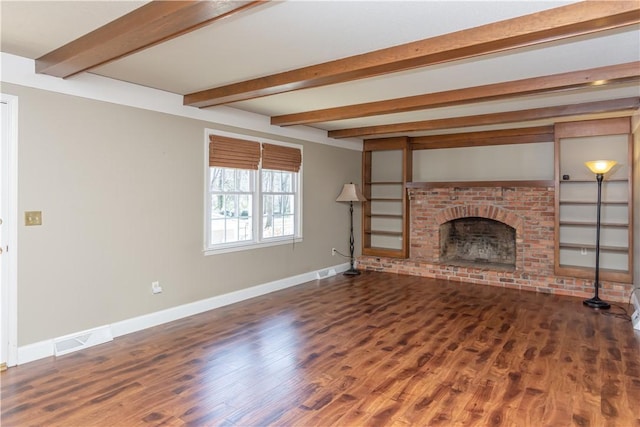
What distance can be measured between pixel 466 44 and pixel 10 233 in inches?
146

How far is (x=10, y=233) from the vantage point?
3.19 m

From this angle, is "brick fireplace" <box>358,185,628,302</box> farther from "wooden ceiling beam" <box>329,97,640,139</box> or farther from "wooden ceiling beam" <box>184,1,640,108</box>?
"wooden ceiling beam" <box>184,1,640,108</box>

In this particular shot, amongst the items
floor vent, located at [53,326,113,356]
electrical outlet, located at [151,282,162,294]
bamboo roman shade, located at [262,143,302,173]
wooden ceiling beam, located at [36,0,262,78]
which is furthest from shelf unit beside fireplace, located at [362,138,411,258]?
wooden ceiling beam, located at [36,0,262,78]

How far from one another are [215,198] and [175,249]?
816 millimetres

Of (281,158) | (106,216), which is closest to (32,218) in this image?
(106,216)

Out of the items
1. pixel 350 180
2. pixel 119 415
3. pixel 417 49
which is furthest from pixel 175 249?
pixel 350 180

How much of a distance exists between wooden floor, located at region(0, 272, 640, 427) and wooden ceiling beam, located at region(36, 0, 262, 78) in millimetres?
2319

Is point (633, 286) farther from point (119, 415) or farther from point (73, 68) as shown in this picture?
point (73, 68)

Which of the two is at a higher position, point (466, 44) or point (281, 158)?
point (466, 44)

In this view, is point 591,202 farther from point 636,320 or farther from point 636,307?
point 636,320

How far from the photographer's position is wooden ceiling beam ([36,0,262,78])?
6.84 feet

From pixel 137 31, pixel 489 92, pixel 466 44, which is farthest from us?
pixel 489 92

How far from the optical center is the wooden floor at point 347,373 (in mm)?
2477

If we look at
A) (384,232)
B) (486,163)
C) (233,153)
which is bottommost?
(384,232)
